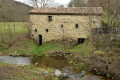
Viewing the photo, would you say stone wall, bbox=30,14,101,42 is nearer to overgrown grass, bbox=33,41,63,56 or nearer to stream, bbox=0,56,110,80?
overgrown grass, bbox=33,41,63,56

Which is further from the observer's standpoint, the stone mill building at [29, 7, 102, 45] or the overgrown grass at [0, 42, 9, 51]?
the stone mill building at [29, 7, 102, 45]

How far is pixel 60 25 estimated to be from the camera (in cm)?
2298

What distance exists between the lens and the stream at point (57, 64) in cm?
1291

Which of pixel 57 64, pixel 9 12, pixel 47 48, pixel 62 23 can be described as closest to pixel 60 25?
pixel 62 23

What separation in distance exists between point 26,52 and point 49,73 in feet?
27.7

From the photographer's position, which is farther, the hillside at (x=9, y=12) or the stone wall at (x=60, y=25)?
the hillside at (x=9, y=12)

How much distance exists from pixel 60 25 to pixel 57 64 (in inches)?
331

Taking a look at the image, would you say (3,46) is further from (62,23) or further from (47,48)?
(62,23)

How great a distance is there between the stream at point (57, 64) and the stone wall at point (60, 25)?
5359mm

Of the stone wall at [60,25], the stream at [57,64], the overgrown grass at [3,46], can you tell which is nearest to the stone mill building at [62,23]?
the stone wall at [60,25]

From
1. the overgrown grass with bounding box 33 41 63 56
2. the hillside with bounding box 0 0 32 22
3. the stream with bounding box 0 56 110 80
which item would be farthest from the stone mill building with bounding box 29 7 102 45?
the hillside with bounding box 0 0 32 22

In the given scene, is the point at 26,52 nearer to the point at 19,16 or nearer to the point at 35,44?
the point at 35,44

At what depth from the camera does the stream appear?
12.9m

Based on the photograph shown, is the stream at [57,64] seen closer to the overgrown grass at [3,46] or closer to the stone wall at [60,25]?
the overgrown grass at [3,46]
